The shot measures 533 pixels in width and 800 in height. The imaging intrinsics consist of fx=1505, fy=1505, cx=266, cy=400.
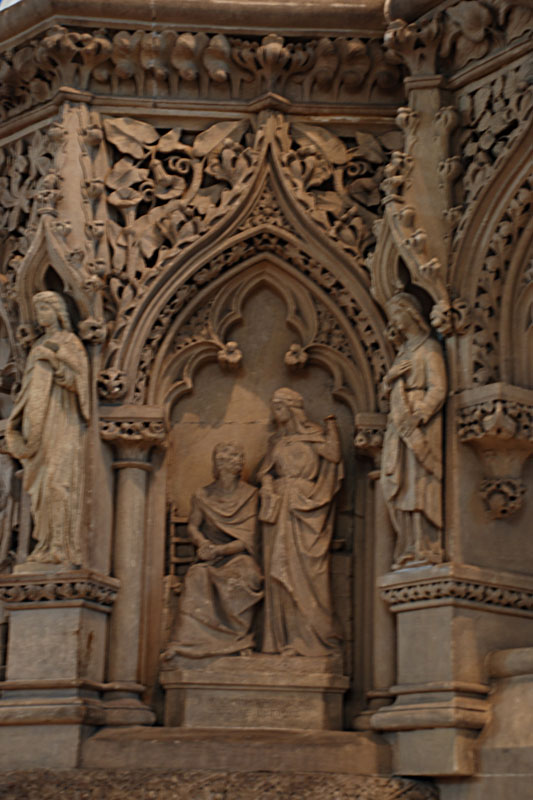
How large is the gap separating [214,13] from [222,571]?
11.9ft

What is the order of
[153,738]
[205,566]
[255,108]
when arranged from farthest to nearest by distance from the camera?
1. [255,108]
2. [205,566]
3. [153,738]

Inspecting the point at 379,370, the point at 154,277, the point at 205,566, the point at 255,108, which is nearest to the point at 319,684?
the point at 205,566

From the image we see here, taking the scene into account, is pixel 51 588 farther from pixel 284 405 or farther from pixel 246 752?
pixel 284 405

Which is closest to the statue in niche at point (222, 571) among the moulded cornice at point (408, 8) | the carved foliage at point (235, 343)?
the carved foliage at point (235, 343)

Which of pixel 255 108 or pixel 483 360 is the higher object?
pixel 255 108

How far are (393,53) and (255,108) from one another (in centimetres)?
100

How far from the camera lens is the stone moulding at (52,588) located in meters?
8.91

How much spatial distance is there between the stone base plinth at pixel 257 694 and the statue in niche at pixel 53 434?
1042 millimetres

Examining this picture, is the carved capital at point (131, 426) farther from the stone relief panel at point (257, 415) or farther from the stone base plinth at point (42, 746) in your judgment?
the stone base plinth at point (42, 746)

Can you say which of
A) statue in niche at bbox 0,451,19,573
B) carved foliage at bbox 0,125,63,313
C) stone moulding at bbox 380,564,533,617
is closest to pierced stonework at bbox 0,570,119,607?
statue in niche at bbox 0,451,19,573

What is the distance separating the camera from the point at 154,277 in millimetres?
9711

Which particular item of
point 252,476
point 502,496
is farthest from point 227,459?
point 502,496

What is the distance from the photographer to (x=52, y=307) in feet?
30.9

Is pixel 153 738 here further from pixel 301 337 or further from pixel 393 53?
pixel 393 53
